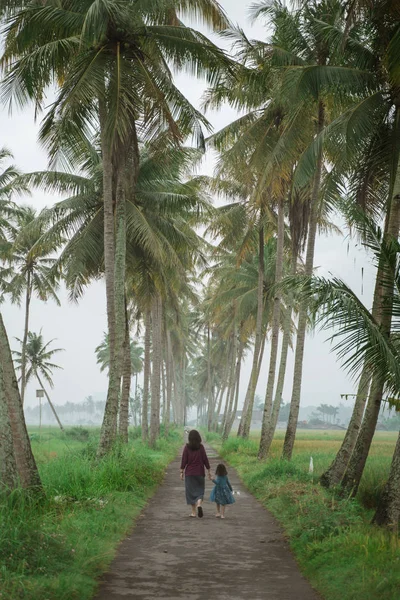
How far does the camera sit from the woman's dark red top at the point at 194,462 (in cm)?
1212

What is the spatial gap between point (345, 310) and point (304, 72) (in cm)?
551

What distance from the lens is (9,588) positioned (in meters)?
5.90

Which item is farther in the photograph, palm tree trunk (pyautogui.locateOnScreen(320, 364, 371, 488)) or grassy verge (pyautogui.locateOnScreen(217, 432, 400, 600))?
palm tree trunk (pyautogui.locateOnScreen(320, 364, 371, 488))

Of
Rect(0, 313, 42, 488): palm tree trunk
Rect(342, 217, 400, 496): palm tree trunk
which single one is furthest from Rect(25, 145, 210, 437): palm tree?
Rect(0, 313, 42, 488): palm tree trunk

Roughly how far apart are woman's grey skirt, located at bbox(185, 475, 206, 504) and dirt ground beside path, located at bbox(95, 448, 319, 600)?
13.0 inches

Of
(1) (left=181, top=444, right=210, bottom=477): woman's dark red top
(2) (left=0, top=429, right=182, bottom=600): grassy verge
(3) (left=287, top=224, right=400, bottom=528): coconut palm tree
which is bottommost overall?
(2) (left=0, top=429, right=182, bottom=600): grassy verge

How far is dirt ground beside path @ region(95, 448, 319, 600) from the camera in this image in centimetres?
704

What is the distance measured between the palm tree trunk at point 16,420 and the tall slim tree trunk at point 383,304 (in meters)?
5.18

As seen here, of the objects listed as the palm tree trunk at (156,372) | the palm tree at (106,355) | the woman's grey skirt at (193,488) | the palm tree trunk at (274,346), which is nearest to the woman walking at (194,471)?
the woman's grey skirt at (193,488)

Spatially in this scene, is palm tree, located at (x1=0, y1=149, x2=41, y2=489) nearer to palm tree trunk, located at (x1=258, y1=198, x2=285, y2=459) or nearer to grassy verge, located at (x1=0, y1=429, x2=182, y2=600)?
grassy verge, located at (x1=0, y1=429, x2=182, y2=600)

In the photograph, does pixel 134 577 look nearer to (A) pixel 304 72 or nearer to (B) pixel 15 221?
(A) pixel 304 72

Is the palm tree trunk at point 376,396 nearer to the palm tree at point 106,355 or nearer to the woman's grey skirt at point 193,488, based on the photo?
the woman's grey skirt at point 193,488

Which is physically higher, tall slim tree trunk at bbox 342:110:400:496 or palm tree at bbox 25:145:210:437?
palm tree at bbox 25:145:210:437

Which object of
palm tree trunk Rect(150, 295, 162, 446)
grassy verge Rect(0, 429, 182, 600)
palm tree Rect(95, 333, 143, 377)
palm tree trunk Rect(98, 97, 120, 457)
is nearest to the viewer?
grassy verge Rect(0, 429, 182, 600)
